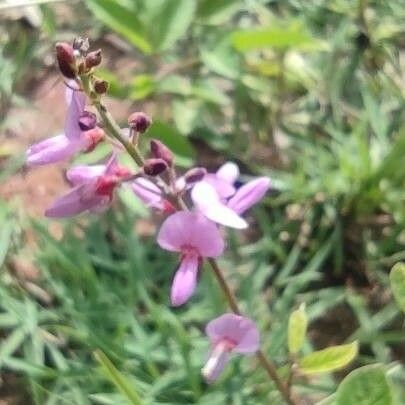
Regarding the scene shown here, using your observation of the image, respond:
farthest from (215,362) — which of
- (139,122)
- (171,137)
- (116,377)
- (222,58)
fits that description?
(222,58)

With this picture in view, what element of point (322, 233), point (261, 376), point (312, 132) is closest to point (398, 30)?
point (312, 132)

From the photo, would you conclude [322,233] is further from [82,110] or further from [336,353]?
[82,110]

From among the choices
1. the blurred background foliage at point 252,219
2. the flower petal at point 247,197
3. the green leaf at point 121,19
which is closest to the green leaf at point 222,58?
the blurred background foliage at point 252,219

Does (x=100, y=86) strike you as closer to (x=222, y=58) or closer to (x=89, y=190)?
(x=89, y=190)

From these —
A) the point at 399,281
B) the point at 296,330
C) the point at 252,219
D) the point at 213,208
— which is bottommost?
the point at 252,219

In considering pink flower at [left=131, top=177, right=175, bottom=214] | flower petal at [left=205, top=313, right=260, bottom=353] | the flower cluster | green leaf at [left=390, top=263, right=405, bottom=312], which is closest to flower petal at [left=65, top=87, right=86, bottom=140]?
the flower cluster

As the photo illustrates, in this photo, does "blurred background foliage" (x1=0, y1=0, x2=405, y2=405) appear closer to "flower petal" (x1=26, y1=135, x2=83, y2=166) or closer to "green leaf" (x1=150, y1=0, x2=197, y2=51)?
"green leaf" (x1=150, y1=0, x2=197, y2=51)

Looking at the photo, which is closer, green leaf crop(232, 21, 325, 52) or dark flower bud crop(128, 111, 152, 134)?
dark flower bud crop(128, 111, 152, 134)

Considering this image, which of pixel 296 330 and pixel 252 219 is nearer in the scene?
pixel 296 330
